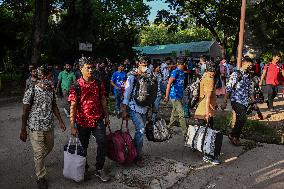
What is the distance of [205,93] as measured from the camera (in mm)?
7266

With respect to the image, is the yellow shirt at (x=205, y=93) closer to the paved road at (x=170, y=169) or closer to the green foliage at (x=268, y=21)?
the paved road at (x=170, y=169)

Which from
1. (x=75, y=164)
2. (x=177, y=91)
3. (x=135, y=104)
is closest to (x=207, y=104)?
(x=177, y=91)

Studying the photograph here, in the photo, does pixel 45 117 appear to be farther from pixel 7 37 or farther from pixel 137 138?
Result: pixel 7 37

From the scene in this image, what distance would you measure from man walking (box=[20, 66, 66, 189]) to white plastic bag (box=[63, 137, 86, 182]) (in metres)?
0.33

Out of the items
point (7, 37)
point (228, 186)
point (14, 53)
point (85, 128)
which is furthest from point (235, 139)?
point (14, 53)

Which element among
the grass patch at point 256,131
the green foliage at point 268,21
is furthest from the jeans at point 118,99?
the green foliage at point 268,21

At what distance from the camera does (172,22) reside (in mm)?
32000

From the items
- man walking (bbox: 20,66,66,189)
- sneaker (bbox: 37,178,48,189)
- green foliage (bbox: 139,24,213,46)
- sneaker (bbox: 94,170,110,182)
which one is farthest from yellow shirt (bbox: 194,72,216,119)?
green foliage (bbox: 139,24,213,46)

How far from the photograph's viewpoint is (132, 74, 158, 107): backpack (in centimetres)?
641

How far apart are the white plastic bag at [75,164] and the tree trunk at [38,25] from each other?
1528 centimetres

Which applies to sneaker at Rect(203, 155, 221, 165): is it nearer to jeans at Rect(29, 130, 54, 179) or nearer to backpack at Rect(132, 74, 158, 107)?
backpack at Rect(132, 74, 158, 107)

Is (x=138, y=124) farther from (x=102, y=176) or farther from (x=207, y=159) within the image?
(x=207, y=159)

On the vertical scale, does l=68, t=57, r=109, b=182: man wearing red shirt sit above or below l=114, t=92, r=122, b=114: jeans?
above

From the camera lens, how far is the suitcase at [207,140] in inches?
270
